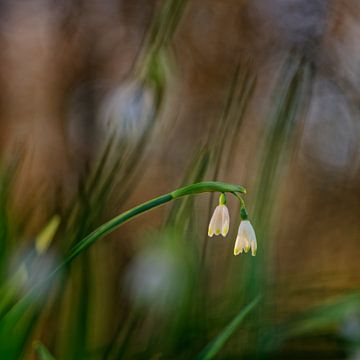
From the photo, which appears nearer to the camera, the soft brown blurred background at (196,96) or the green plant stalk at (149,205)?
the green plant stalk at (149,205)

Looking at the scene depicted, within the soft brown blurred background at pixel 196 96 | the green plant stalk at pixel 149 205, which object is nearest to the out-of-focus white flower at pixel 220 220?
the green plant stalk at pixel 149 205

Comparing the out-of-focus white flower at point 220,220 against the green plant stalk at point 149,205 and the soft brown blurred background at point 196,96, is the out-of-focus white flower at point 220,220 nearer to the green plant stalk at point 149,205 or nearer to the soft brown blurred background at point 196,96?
the green plant stalk at point 149,205

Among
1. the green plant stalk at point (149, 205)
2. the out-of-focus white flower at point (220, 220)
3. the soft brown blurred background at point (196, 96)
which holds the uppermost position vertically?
the soft brown blurred background at point (196, 96)

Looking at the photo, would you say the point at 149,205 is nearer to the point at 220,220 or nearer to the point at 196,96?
the point at 220,220

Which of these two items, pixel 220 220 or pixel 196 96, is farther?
pixel 196 96

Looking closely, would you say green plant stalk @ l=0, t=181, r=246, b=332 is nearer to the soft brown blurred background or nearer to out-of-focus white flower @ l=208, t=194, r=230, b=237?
out-of-focus white flower @ l=208, t=194, r=230, b=237

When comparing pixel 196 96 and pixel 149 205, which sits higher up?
pixel 196 96

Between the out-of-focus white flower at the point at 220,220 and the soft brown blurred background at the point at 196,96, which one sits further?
the soft brown blurred background at the point at 196,96

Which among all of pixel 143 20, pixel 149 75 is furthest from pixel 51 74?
pixel 149 75

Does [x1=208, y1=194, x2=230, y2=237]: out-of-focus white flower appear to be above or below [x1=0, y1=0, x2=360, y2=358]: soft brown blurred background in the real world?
below

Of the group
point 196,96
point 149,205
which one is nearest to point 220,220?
point 149,205

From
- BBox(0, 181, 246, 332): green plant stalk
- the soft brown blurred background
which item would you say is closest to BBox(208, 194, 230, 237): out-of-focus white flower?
BBox(0, 181, 246, 332): green plant stalk

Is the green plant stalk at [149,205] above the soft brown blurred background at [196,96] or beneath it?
beneath
